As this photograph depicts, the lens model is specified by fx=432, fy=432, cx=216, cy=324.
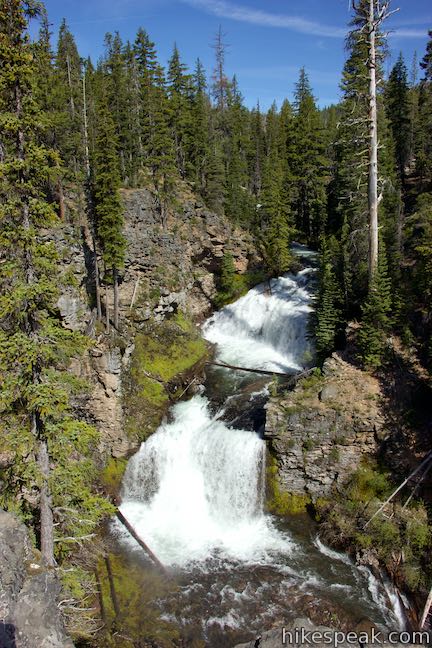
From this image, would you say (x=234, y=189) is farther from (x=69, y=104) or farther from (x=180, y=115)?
(x=69, y=104)

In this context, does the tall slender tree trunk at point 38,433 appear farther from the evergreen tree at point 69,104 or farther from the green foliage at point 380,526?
the evergreen tree at point 69,104

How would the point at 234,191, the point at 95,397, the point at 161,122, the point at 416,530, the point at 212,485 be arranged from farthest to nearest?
the point at 234,191, the point at 161,122, the point at 95,397, the point at 212,485, the point at 416,530

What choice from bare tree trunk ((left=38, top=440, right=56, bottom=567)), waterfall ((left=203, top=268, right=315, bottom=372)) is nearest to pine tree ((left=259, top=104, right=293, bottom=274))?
waterfall ((left=203, top=268, right=315, bottom=372))

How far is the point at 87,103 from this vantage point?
48.6 m

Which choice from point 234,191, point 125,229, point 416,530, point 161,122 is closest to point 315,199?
point 234,191

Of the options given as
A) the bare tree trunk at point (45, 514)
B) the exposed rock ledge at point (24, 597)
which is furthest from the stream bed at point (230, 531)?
the exposed rock ledge at point (24, 597)

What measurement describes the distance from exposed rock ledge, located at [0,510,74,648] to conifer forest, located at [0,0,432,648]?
0.05 metres

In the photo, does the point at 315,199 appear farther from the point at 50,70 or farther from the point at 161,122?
the point at 50,70

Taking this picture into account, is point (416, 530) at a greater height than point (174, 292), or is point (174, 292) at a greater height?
point (174, 292)

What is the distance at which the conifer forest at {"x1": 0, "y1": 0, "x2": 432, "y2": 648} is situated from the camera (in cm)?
1104

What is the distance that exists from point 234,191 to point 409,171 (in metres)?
19.5

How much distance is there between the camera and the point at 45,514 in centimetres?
1163

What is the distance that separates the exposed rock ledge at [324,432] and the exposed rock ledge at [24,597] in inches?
521

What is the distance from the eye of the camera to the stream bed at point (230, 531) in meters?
16.5
